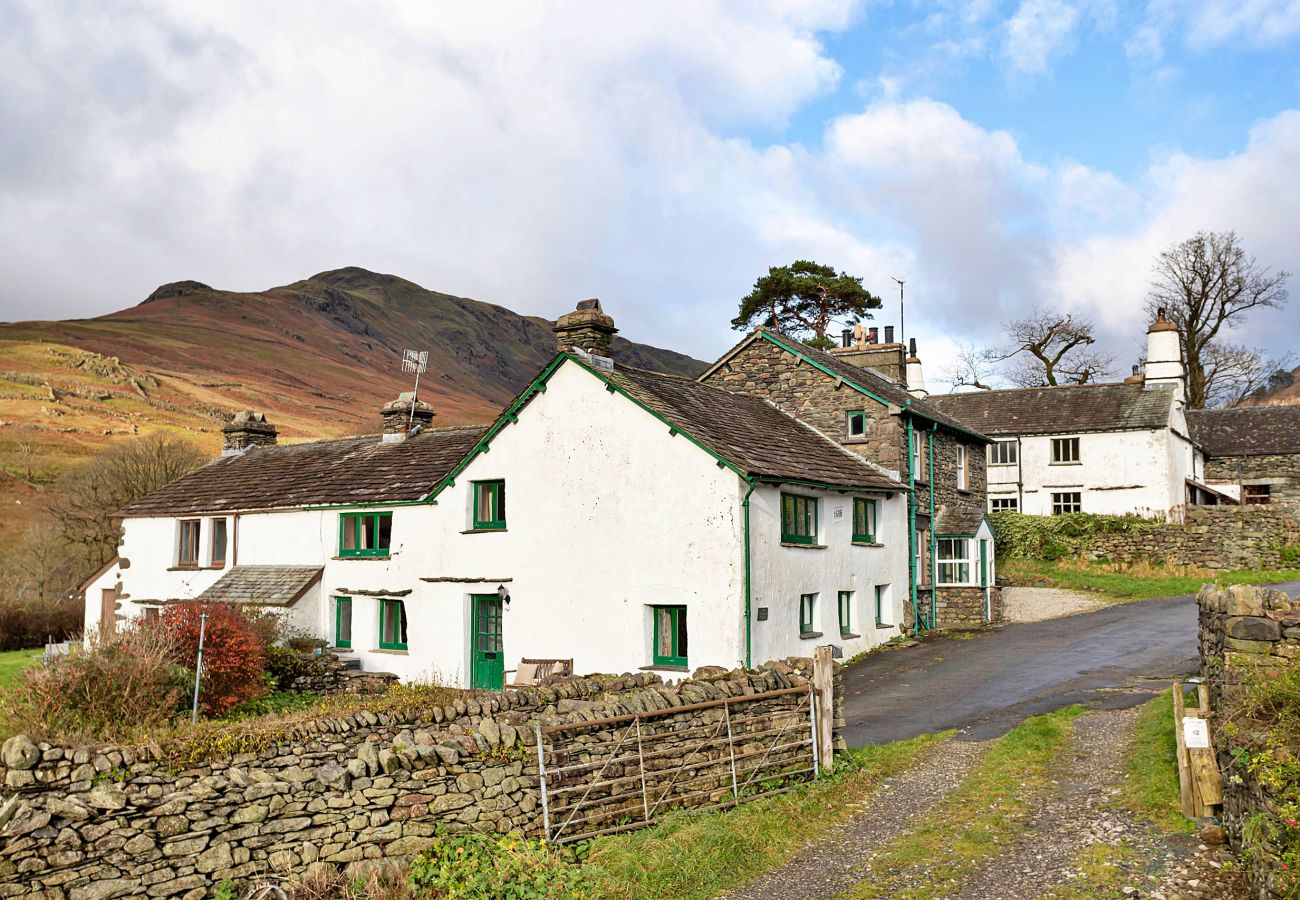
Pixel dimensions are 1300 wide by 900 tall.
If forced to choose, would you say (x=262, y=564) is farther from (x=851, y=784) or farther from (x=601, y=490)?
(x=851, y=784)

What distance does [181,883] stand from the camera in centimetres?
1035

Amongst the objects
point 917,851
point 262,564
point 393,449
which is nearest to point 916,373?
point 393,449

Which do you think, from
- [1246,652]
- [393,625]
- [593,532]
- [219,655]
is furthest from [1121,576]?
[219,655]

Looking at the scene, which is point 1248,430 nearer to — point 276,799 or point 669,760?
point 669,760

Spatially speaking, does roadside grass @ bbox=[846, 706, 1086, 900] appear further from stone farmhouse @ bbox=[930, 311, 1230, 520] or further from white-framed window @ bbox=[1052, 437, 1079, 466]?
white-framed window @ bbox=[1052, 437, 1079, 466]

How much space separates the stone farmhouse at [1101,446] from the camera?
138ft

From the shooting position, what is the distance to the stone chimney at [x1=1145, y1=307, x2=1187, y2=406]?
146 feet

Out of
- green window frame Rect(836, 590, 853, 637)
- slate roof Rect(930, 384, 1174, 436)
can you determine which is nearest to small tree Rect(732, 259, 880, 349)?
slate roof Rect(930, 384, 1174, 436)

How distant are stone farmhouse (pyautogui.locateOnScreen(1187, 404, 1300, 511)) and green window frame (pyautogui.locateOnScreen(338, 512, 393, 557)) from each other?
4105 centimetres

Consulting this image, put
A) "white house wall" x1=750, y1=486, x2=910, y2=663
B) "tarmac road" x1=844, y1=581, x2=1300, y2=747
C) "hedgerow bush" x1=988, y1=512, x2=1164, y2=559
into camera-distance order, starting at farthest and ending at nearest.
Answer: "hedgerow bush" x1=988, y1=512, x2=1164, y2=559 → "white house wall" x1=750, y1=486, x2=910, y2=663 → "tarmac road" x1=844, y1=581, x2=1300, y2=747

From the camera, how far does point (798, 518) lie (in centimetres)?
2397

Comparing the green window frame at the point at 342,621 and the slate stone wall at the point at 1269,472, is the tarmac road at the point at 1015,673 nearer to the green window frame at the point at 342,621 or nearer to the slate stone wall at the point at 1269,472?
the green window frame at the point at 342,621

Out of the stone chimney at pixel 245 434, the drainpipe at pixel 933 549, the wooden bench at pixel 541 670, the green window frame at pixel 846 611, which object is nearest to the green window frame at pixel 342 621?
the wooden bench at pixel 541 670

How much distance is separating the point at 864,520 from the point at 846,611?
9.03 feet
